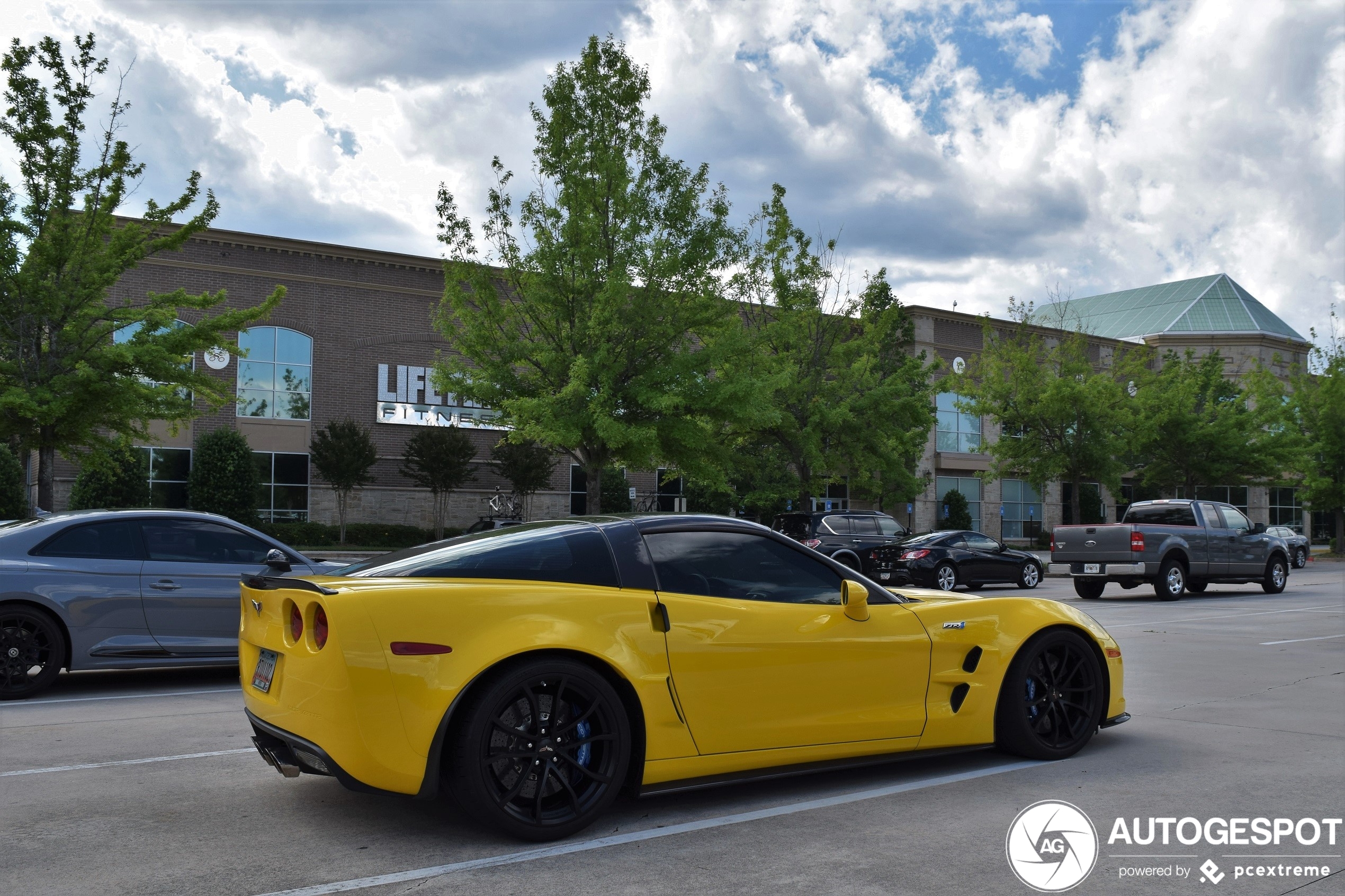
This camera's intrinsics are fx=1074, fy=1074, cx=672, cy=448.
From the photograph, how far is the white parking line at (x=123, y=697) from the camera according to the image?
817 cm

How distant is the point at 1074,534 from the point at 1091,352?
40.4 meters

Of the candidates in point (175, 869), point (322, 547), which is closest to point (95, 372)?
point (175, 869)

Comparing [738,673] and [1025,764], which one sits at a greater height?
[738,673]

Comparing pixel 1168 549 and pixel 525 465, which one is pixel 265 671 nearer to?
pixel 1168 549

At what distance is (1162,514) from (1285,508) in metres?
53.5

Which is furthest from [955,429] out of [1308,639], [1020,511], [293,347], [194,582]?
[194,582]

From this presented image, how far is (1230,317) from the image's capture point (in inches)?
2653

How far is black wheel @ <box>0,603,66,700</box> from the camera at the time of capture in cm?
835

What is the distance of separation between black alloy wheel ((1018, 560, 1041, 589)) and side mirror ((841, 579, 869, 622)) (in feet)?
68.0

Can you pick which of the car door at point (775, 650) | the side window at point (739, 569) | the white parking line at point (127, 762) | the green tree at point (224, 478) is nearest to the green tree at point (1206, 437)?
the green tree at point (224, 478)

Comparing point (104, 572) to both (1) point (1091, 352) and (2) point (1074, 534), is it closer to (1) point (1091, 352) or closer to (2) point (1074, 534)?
(2) point (1074, 534)

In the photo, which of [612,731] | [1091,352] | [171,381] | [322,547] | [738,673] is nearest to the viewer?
[612,731]

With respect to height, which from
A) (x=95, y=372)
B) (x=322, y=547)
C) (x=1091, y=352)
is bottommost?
(x=322, y=547)

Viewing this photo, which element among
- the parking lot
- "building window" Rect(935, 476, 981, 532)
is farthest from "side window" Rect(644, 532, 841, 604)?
"building window" Rect(935, 476, 981, 532)
